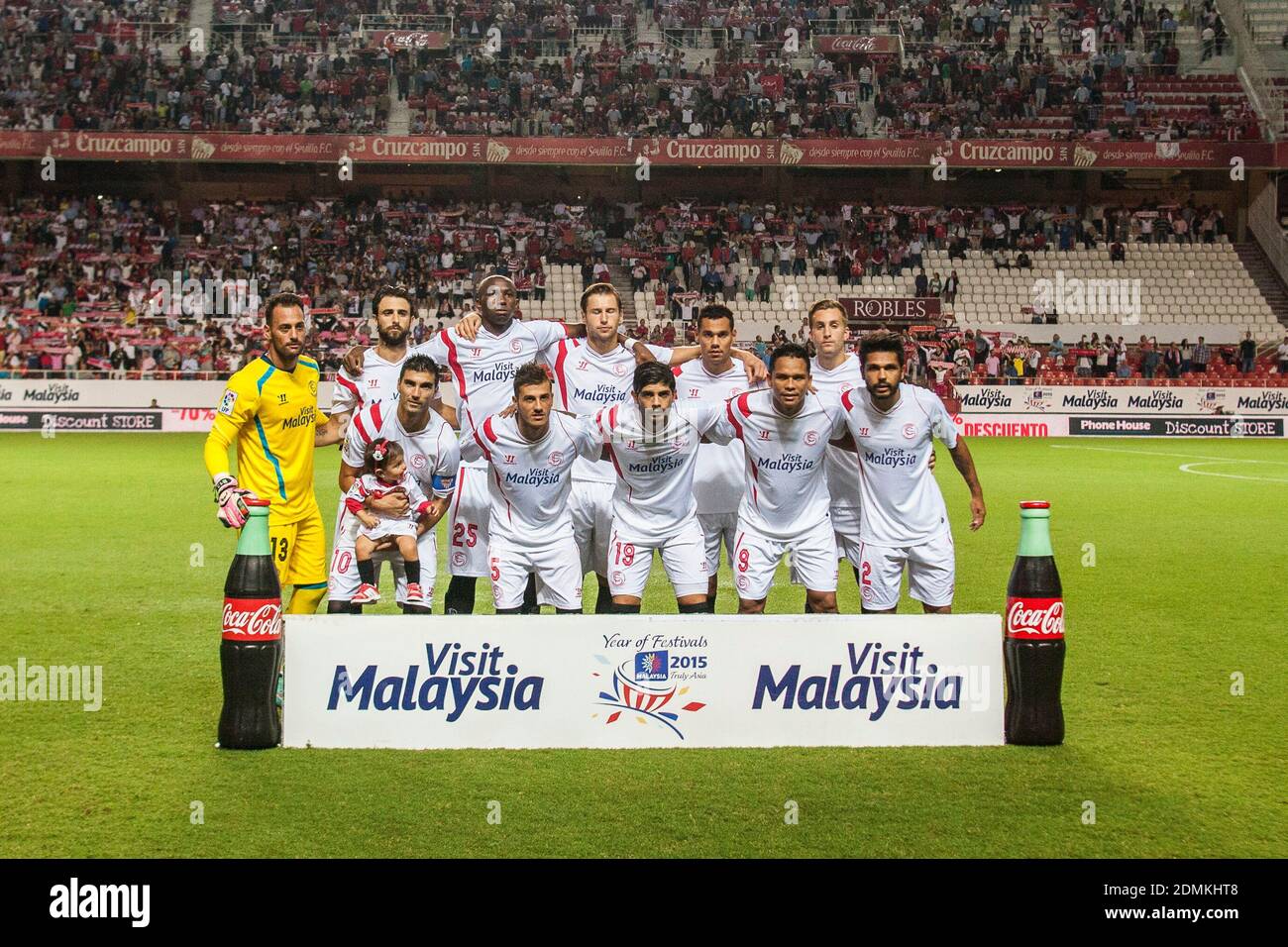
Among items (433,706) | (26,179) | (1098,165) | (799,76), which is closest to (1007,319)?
(1098,165)

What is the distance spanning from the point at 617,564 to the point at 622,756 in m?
1.50

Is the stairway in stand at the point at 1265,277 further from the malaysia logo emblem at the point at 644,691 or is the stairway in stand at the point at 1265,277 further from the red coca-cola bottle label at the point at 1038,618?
the malaysia logo emblem at the point at 644,691

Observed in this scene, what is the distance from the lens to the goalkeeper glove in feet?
19.5

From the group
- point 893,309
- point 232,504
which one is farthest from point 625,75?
point 232,504

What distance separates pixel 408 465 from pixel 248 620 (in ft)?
7.43

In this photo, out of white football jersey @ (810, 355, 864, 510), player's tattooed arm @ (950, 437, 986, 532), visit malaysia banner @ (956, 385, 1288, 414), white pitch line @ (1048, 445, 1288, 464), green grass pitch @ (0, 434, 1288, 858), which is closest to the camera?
green grass pitch @ (0, 434, 1288, 858)

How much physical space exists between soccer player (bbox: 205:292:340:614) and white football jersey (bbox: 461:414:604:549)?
108 cm

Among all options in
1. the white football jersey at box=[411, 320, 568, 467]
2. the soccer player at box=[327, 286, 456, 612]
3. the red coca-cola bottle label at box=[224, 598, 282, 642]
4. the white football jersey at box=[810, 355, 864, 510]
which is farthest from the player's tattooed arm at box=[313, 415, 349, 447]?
the white football jersey at box=[810, 355, 864, 510]

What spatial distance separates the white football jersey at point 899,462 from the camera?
23.2 feet

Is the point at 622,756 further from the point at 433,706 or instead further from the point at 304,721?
the point at 304,721

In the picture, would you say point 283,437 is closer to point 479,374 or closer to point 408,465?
point 408,465

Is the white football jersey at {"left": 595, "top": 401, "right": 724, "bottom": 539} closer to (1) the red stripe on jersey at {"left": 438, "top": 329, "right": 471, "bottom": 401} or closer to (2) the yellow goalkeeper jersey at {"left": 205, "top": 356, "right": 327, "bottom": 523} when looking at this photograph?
(1) the red stripe on jersey at {"left": 438, "top": 329, "right": 471, "bottom": 401}

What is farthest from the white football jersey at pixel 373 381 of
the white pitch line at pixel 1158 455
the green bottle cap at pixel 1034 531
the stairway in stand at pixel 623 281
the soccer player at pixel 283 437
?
the stairway in stand at pixel 623 281
